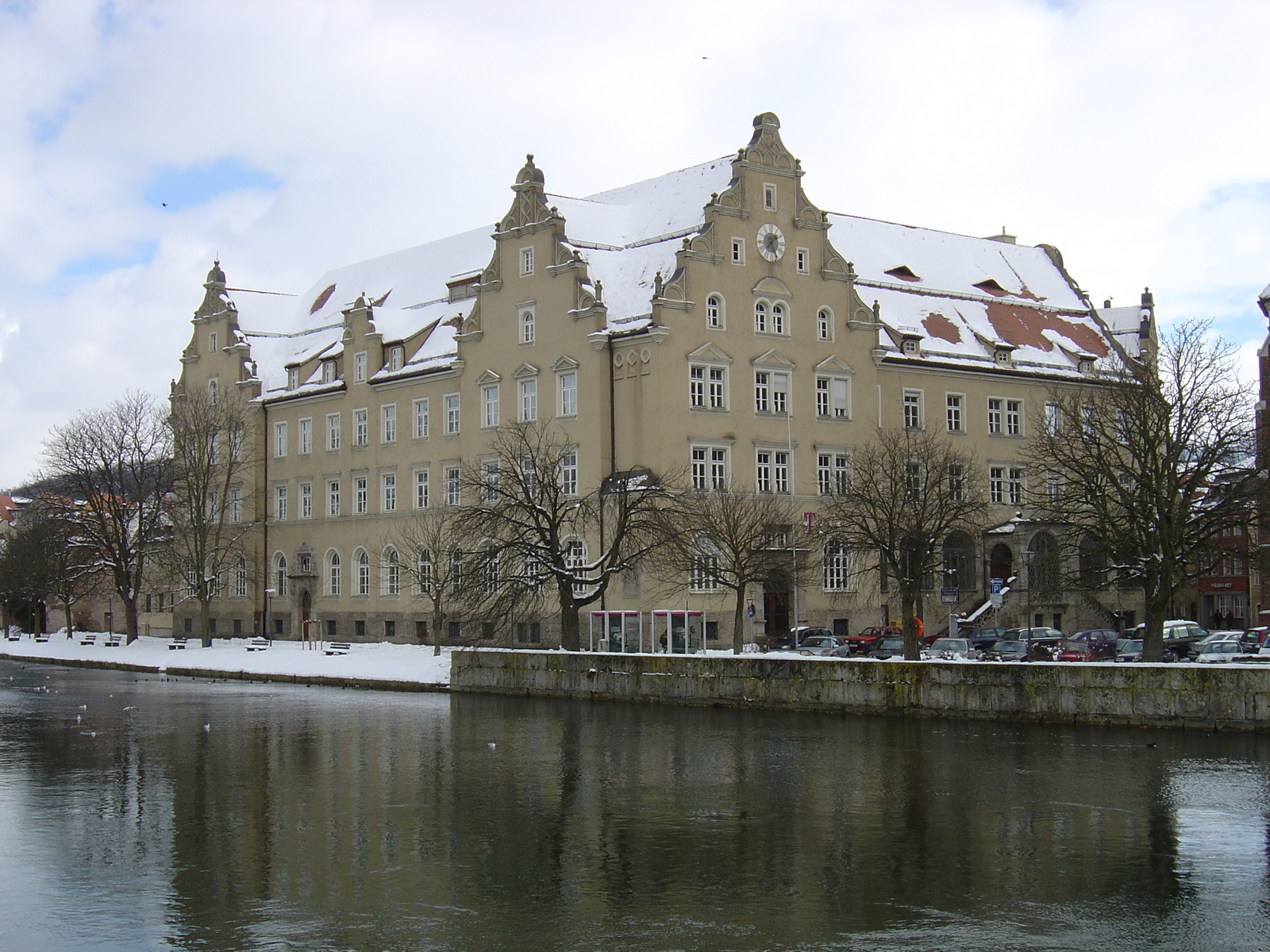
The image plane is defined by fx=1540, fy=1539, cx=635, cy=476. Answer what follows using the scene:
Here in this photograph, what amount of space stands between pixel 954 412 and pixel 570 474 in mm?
20781

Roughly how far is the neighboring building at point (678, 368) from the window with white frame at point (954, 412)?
12 centimetres

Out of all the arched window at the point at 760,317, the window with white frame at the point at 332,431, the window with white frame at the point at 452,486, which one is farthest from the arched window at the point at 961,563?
the window with white frame at the point at 332,431

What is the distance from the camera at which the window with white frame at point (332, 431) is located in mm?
86125

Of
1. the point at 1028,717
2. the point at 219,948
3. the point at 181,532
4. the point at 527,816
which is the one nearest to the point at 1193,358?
the point at 1028,717

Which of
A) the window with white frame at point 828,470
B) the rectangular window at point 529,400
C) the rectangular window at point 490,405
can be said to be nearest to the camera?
the window with white frame at point 828,470

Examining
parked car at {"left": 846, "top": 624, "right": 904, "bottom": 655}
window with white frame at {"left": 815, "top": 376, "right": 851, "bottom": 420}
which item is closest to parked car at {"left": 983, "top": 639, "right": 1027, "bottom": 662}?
parked car at {"left": 846, "top": 624, "right": 904, "bottom": 655}

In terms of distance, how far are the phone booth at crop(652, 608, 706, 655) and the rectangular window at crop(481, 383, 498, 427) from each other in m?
18.1

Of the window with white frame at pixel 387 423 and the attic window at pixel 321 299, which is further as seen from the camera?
the attic window at pixel 321 299

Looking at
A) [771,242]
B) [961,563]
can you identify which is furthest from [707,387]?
[961,563]

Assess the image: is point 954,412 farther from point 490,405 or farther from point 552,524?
point 552,524

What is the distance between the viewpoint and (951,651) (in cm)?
5466

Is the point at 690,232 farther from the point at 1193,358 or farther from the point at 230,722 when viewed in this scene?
the point at 230,722

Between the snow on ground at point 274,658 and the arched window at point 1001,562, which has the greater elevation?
the arched window at point 1001,562

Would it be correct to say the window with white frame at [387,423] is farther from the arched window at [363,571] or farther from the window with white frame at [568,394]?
the window with white frame at [568,394]
